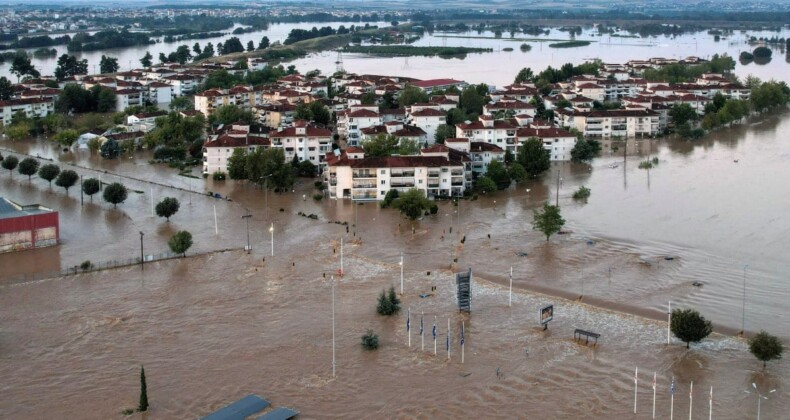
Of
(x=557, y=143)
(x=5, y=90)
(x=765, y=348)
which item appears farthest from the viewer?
(x=5, y=90)

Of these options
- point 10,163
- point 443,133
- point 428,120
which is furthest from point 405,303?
point 428,120

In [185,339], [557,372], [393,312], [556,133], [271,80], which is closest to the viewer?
[557,372]

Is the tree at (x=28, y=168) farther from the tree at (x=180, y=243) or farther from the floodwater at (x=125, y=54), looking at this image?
the floodwater at (x=125, y=54)

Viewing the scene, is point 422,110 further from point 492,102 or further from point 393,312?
point 393,312

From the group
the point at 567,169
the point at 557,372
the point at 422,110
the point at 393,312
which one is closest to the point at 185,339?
the point at 393,312

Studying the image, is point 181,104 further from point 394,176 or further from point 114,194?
point 394,176
